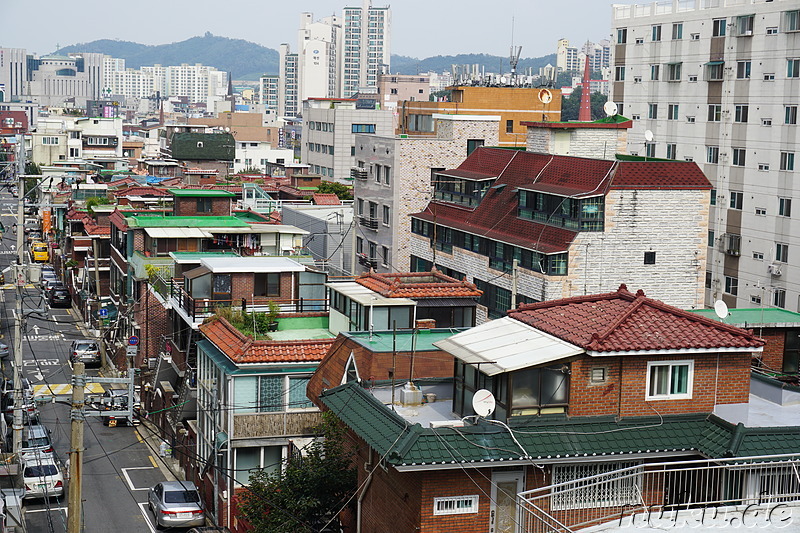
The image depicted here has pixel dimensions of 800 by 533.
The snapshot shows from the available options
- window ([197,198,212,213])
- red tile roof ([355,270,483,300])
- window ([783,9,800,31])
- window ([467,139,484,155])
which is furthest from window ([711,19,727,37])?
red tile roof ([355,270,483,300])

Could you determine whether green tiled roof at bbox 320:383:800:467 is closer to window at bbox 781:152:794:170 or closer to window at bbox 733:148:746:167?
window at bbox 781:152:794:170

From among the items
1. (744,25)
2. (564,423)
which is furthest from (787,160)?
(564,423)

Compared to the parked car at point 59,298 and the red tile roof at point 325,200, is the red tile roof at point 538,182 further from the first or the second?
the parked car at point 59,298

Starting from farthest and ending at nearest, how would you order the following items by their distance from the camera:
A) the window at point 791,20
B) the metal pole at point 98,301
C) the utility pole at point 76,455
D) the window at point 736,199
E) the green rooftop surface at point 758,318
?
the metal pole at point 98,301 < the window at point 736,199 < the window at point 791,20 < the green rooftop surface at point 758,318 < the utility pole at point 76,455

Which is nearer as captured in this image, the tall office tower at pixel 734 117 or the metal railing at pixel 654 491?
the metal railing at pixel 654 491

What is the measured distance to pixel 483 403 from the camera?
20.9 meters

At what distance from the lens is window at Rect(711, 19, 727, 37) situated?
209ft

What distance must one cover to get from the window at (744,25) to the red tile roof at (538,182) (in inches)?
712

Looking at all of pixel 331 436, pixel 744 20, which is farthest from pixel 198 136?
pixel 331 436

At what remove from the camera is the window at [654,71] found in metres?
69.6

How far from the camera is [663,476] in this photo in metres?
20.7

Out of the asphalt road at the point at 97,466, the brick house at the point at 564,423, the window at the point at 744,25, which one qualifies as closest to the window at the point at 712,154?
the window at the point at 744,25

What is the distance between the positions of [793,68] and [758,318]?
75.5 ft

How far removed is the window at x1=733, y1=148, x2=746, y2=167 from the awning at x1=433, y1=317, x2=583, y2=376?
42.0 meters
